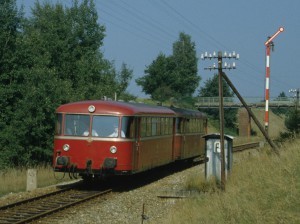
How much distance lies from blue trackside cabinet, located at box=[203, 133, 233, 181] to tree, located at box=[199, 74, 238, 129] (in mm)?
74491

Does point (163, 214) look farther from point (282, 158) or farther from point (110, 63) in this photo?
point (110, 63)

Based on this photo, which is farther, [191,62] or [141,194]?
[191,62]

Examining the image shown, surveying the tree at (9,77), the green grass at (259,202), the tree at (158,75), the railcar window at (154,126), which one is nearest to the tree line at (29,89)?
the tree at (9,77)

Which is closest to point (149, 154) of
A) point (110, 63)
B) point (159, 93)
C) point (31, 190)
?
point (31, 190)

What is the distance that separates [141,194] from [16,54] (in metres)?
15.4

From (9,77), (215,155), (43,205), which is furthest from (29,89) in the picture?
(43,205)

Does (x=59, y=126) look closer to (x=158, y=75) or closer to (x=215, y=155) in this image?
(x=215, y=155)

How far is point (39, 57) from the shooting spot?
29500 mm

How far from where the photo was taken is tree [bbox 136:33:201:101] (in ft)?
303

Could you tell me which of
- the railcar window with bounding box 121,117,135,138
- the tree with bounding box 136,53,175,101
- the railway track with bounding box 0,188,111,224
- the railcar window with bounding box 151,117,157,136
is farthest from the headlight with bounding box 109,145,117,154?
the tree with bounding box 136,53,175,101

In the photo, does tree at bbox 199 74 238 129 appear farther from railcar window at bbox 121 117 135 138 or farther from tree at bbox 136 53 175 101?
railcar window at bbox 121 117 135 138

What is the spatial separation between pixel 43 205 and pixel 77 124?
3.66 metres

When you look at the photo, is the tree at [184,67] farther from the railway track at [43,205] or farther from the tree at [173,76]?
the railway track at [43,205]

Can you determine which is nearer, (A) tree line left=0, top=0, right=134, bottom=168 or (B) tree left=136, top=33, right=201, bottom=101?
(A) tree line left=0, top=0, right=134, bottom=168
